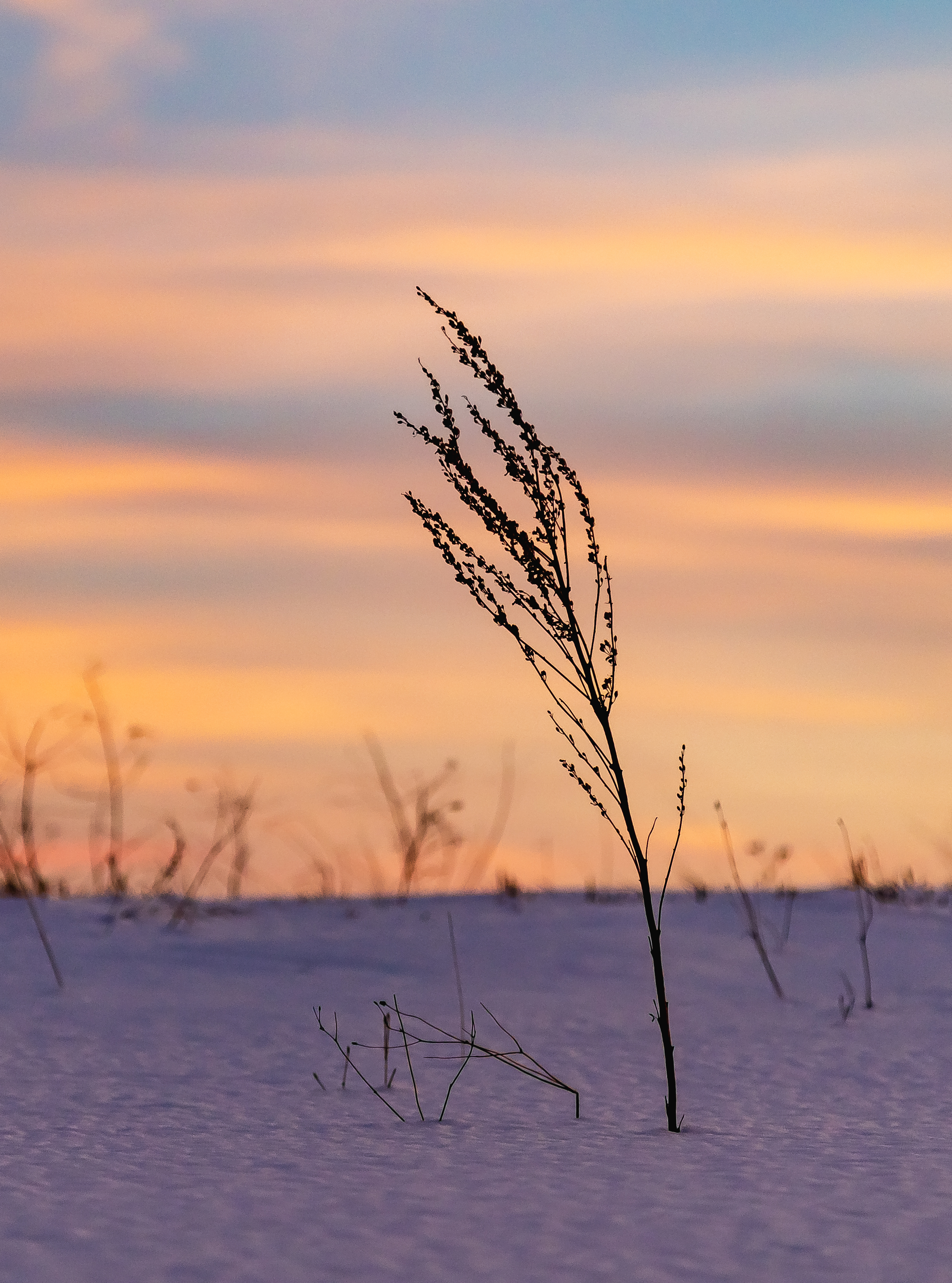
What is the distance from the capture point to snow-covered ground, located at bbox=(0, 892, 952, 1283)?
11.0 feet

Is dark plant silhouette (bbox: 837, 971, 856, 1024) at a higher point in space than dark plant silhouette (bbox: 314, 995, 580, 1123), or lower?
higher

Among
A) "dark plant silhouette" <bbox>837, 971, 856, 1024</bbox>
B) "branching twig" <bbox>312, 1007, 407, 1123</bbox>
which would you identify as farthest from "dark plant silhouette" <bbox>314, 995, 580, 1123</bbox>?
"dark plant silhouette" <bbox>837, 971, 856, 1024</bbox>

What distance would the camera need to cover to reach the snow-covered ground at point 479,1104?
11.0 ft

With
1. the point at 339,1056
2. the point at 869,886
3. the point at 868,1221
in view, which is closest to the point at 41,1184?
the point at 868,1221

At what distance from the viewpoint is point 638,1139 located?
15.2ft

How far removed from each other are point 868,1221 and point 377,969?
4.74 metres

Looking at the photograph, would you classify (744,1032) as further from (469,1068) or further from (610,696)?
(610,696)

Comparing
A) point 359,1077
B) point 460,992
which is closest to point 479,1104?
point 359,1077

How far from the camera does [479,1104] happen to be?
545cm

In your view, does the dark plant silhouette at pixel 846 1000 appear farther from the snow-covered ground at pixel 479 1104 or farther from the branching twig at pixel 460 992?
the branching twig at pixel 460 992

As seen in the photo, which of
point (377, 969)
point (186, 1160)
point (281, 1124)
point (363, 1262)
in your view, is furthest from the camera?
point (377, 969)

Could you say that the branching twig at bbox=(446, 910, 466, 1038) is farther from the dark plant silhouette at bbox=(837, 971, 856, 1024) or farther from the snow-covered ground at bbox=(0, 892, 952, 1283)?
the dark plant silhouette at bbox=(837, 971, 856, 1024)

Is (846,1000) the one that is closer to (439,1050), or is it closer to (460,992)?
(460,992)

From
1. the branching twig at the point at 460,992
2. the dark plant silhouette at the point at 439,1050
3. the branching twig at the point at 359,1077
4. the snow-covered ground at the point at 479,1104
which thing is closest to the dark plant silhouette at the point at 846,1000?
the snow-covered ground at the point at 479,1104
